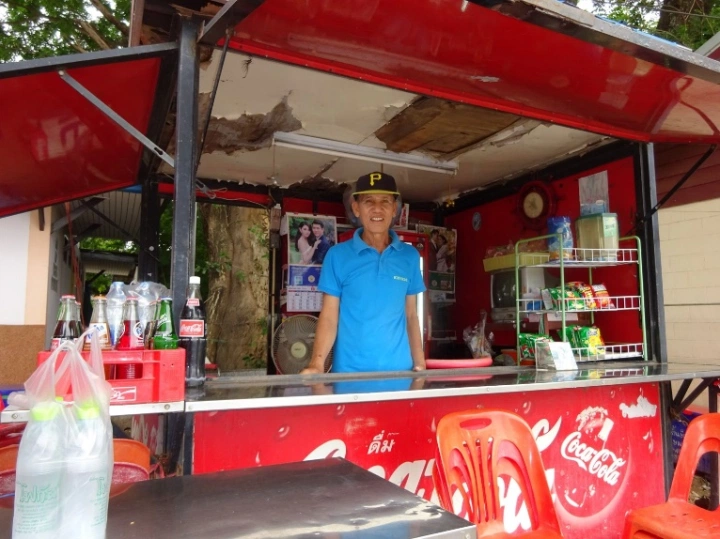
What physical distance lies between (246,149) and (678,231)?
14.0 ft

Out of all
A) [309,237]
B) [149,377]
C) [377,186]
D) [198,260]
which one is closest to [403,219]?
[309,237]

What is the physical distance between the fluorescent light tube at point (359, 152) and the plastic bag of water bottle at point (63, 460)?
268cm

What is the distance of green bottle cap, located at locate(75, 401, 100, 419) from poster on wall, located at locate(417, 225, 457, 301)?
15.0ft

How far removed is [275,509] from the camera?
1137 mm

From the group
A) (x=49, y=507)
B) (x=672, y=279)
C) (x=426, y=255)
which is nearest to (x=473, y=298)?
(x=426, y=255)

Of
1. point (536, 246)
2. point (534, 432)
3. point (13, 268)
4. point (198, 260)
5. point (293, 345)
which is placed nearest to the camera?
point (534, 432)

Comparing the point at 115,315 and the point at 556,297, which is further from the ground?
the point at 556,297

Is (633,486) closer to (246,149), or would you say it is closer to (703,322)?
(703,322)

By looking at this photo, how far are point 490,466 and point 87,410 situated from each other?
4.56ft

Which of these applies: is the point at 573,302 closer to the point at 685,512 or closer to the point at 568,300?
the point at 568,300

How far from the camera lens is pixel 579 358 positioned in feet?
10.7

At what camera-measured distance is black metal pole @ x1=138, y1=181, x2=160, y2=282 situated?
432cm

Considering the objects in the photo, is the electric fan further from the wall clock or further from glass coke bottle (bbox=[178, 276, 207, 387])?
glass coke bottle (bbox=[178, 276, 207, 387])

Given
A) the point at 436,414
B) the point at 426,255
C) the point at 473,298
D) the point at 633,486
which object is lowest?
the point at 633,486
